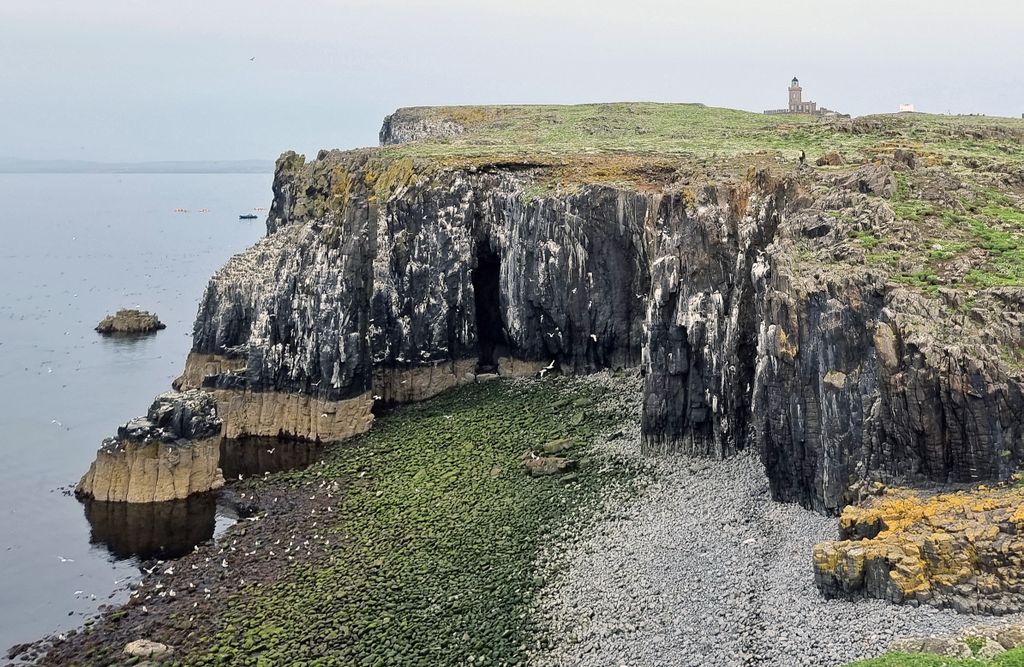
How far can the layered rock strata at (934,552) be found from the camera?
86.7 feet

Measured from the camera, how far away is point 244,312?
63.0 metres

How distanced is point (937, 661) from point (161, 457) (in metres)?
37.4

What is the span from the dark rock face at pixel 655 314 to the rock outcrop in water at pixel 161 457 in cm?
751

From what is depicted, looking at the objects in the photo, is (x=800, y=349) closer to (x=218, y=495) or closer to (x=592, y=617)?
(x=592, y=617)

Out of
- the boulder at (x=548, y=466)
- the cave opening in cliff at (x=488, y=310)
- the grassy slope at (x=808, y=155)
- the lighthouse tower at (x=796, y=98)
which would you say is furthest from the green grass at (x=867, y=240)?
the lighthouse tower at (x=796, y=98)

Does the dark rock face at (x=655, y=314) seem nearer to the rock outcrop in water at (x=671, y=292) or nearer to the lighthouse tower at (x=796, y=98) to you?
the rock outcrop in water at (x=671, y=292)

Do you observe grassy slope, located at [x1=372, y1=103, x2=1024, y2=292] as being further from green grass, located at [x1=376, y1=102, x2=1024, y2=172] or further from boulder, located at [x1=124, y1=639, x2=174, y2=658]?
boulder, located at [x1=124, y1=639, x2=174, y2=658]

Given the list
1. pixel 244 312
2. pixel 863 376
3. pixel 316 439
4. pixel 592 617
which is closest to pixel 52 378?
pixel 244 312

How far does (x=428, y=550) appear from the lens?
4141 cm

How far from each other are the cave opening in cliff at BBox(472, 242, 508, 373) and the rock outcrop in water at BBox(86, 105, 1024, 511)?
0.40 feet

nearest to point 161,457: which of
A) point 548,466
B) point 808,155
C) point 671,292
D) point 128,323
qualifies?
point 548,466

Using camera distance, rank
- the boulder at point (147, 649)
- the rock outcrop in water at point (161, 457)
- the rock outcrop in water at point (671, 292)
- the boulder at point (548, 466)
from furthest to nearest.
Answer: the rock outcrop in water at point (161, 457)
the boulder at point (548, 466)
the boulder at point (147, 649)
the rock outcrop in water at point (671, 292)

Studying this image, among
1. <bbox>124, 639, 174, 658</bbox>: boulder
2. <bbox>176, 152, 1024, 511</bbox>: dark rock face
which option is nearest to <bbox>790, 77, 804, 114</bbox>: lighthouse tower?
<bbox>176, 152, 1024, 511</bbox>: dark rock face

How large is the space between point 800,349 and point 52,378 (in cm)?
5897
